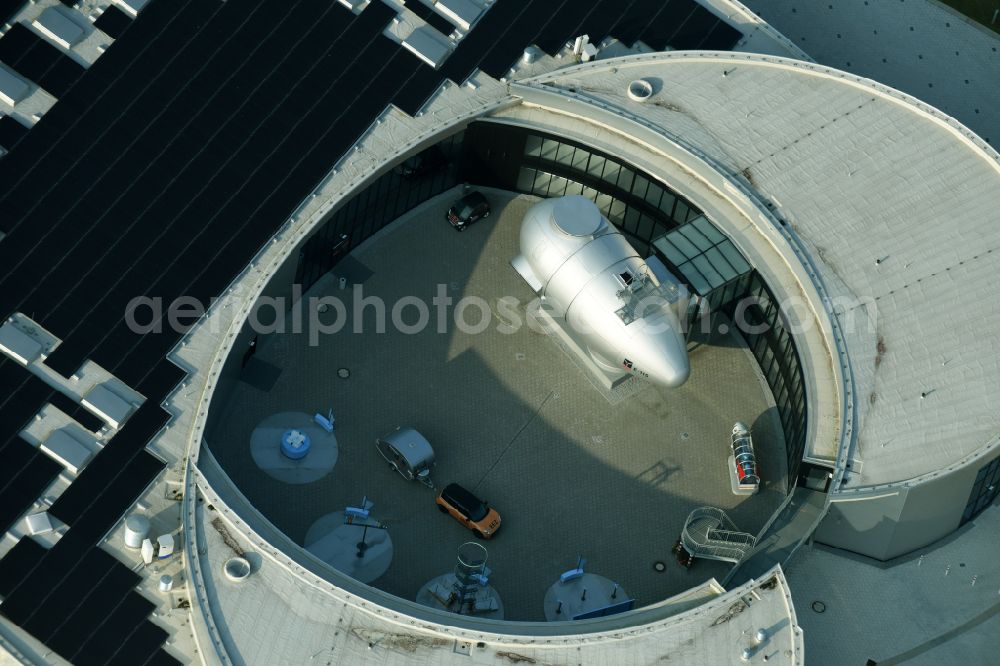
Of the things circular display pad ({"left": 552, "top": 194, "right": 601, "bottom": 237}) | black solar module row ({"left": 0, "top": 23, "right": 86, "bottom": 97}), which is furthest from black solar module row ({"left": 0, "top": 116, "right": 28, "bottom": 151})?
circular display pad ({"left": 552, "top": 194, "right": 601, "bottom": 237})

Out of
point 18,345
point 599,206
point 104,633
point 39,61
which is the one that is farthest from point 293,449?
point 39,61

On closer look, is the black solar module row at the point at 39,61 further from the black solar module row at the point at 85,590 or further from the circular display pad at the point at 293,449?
the black solar module row at the point at 85,590

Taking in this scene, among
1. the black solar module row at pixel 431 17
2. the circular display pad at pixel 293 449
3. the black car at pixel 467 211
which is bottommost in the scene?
the circular display pad at pixel 293 449

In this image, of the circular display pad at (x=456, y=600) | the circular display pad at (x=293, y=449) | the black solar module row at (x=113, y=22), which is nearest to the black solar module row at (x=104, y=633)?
the circular display pad at (x=293, y=449)

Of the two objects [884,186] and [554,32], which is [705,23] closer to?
[554,32]

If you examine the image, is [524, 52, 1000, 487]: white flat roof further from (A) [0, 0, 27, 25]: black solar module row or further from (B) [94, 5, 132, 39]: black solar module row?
(A) [0, 0, 27, 25]: black solar module row

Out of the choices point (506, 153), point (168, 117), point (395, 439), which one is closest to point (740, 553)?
point (395, 439)

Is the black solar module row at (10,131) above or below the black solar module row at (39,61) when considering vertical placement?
below
